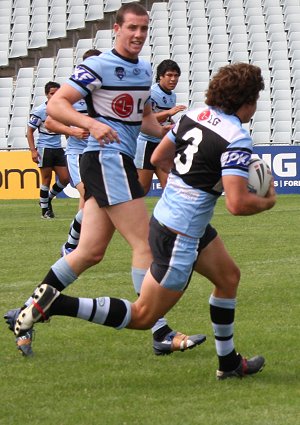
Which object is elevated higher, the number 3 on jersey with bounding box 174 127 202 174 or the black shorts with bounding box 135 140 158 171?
the number 3 on jersey with bounding box 174 127 202 174

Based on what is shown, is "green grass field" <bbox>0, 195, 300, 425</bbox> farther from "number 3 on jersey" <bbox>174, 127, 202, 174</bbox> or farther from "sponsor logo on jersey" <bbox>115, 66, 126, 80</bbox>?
"sponsor logo on jersey" <bbox>115, 66, 126, 80</bbox>

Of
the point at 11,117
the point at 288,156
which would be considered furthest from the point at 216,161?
the point at 11,117

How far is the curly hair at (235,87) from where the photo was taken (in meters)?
5.60

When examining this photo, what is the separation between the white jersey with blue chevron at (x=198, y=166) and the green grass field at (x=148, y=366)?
91 cm

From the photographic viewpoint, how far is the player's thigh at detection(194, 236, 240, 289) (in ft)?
19.8

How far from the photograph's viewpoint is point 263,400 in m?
5.63

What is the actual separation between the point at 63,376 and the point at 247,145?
1790 millimetres

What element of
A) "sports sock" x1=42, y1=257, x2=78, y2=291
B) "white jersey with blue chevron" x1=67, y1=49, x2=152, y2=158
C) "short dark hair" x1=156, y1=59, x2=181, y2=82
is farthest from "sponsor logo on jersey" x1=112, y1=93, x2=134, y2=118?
"short dark hair" x1=156, y1=59, x2=181, y2=82

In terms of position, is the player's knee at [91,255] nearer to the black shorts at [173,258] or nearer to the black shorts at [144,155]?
the black shorts at [173,258]

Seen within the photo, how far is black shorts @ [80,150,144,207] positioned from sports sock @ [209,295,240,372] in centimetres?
97

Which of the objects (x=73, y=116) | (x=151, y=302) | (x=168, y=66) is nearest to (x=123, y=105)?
(x=73, y=116)

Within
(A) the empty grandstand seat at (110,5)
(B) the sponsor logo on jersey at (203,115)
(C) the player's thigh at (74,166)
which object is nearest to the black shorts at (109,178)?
(B) the sponsor logo on jersey at (203,115)

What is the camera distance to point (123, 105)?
695 centimetres

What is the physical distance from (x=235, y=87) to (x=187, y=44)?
25.4 m
